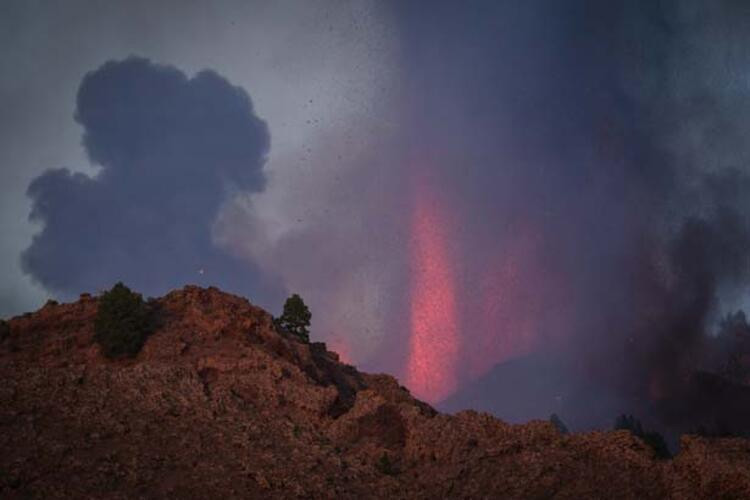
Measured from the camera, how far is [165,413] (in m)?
45.1

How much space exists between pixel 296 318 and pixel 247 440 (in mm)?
28795

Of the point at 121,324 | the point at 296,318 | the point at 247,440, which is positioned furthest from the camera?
the point at 296,318

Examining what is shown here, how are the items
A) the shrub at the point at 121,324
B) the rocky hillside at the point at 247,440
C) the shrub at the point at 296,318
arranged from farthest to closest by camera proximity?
the shrub at the point at 296,318, the shrub at the point at 121,324, the rocky hillside at the point at 247,440

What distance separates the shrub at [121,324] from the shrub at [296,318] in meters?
18.1

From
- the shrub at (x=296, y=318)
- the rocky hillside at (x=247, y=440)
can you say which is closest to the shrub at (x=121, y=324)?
the rocky hillside at (x=247, y=440)

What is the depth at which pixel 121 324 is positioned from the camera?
52.1 meters

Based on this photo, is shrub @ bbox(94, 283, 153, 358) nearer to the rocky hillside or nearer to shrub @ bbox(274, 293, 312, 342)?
the rocky hillside

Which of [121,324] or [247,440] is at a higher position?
[121,324]

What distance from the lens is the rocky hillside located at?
122 ft

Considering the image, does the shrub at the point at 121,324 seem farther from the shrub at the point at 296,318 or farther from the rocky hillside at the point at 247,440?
the shrub at the point at 296,318

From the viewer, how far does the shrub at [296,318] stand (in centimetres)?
7131

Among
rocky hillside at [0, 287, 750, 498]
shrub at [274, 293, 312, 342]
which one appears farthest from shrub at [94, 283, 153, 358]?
shrub at [274, 293, 312, 342]

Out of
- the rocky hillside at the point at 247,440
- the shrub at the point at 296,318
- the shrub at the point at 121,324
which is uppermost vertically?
the shrub at the point at 296,318

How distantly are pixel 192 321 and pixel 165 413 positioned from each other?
46.4ft
